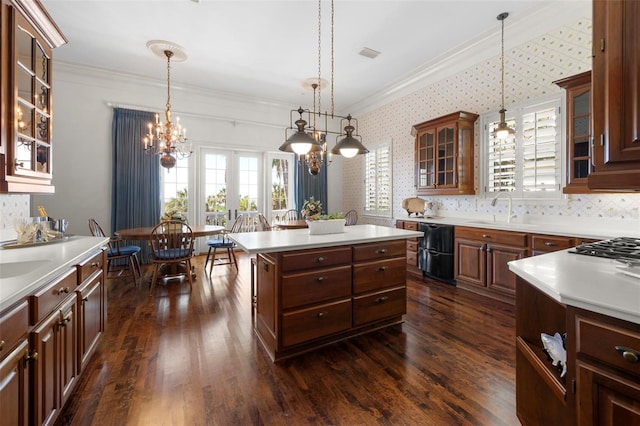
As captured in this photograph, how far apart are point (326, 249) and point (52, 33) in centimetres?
278

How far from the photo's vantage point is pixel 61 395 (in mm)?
1525

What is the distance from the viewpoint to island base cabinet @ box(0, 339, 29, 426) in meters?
1.05

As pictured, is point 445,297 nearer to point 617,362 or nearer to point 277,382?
point 277,382

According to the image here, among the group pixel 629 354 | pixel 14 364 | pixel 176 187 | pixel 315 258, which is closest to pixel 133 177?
pixel 176 187

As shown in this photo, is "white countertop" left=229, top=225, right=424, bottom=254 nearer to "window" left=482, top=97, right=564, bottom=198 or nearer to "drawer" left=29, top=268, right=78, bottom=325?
"drawer" left=29, top=268, right=78, bottom=325

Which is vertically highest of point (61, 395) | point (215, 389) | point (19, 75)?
point (19, 75)

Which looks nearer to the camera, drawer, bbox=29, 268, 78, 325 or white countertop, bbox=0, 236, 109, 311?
white countertop, bbox=0, 236, 109, 311

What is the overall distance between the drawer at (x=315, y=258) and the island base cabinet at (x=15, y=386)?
4.50 feet

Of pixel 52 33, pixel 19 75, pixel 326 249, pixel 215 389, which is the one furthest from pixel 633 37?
pixel 52 33

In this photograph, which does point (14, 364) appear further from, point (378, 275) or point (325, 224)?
point (378, 275)

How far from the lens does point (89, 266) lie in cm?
197

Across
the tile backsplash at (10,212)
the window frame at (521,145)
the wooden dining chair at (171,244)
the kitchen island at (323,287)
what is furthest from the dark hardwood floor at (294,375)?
the window frame at (521,145)

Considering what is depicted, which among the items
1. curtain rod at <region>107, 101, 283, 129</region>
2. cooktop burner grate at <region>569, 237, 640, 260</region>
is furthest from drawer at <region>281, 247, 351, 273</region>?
curtain rod at <region>107, 101, 283, 129</region>

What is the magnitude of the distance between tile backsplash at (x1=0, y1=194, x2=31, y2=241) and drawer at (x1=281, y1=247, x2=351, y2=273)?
2.24 m
